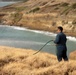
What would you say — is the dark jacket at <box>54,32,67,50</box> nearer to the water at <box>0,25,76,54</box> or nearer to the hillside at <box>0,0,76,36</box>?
the water at <box>0,25,76,54</box>

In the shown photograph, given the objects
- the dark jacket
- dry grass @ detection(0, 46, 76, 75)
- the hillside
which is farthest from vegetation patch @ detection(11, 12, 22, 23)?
the dark jacket

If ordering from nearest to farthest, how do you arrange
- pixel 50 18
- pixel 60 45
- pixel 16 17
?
pixel 60 45 → pixel 50 18 → pixel 16 17

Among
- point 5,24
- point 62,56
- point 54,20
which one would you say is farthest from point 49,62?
point 5,24

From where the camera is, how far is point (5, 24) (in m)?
86.6

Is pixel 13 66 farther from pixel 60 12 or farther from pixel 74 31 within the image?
pixel 60 12

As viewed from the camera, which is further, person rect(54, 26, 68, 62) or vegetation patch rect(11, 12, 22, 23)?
vegetation patch rect(11, 12, 22, 23)

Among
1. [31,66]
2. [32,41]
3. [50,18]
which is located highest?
[31,66]

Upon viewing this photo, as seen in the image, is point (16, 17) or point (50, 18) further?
point (16, 17)

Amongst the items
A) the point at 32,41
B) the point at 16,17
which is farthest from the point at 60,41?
the point at 16,17

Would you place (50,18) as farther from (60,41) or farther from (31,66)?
(31,66)

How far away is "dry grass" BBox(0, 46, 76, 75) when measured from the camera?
39.7 ft

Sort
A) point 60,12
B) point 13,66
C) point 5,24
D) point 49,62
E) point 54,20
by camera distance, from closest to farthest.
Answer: point 13,66 → point 49,62 → point 54,20 → point 60,12 → point 5,24

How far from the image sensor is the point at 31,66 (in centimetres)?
1333

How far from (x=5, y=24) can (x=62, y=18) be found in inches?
828
